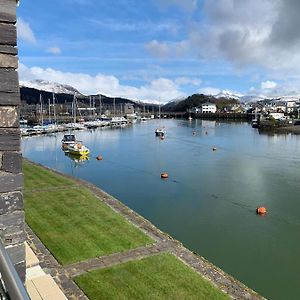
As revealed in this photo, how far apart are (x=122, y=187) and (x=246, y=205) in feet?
34.1

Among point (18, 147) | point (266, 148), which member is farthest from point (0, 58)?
point (266, 148)

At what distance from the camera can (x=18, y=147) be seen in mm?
4012

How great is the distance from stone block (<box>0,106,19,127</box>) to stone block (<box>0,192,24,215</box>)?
0.77 m

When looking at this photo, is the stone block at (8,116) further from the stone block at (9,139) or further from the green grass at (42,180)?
the green grass at (42,180)

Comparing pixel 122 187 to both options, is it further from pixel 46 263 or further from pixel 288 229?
pixel 46 263

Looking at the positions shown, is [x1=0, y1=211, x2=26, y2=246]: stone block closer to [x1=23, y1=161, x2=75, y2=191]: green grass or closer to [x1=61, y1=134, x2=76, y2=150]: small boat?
[x1=23, y1=161, x2=75, y2=191]: green grass

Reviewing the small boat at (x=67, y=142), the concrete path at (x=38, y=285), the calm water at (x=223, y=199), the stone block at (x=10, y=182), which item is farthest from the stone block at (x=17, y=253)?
the small boat at (x=67, y=142)

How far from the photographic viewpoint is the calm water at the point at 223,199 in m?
15.4

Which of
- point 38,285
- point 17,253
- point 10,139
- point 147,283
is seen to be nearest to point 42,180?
point 147,283

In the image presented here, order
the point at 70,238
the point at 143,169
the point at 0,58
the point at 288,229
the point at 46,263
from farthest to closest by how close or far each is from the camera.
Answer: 1. the point at 143,169
2. the point at 288,229
3. the point at 70,238
4. the point at 46,263
5. the point at 0,58

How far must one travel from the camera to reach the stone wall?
12.6 feet

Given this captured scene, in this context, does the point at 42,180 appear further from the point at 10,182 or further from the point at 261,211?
the point at 10,182

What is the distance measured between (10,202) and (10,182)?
24cm

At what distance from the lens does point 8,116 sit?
3908 millimetres
